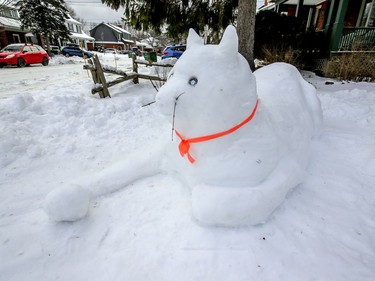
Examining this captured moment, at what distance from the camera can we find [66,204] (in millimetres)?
1940

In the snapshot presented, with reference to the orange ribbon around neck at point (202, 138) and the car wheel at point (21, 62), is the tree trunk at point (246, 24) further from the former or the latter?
the car wheel at point (21, 62)

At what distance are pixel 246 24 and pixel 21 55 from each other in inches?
614

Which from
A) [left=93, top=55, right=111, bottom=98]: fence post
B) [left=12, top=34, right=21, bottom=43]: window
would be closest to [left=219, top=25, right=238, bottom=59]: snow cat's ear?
[left=93, top=55, right=111, bottom=98]: fence post

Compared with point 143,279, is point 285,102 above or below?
above

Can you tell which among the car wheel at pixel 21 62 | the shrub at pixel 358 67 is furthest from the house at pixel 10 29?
the shrub at pixel 358 67

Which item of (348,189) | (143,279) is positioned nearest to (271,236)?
(143,279)

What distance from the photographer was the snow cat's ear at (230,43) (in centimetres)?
177

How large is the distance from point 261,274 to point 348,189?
159 centimetres

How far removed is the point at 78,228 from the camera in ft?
6.58

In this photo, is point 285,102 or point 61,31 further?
point 61,31

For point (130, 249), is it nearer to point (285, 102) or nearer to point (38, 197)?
point (38, 197)

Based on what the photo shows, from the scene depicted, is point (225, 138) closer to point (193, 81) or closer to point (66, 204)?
point (193, 81)

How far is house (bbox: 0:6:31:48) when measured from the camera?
25062 millimetres

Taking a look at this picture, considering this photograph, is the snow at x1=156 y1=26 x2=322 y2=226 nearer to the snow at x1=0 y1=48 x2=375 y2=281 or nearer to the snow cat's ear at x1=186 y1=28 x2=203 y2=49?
the snow cat's ear at x1=186 y1=28 x2=203 y2=49
